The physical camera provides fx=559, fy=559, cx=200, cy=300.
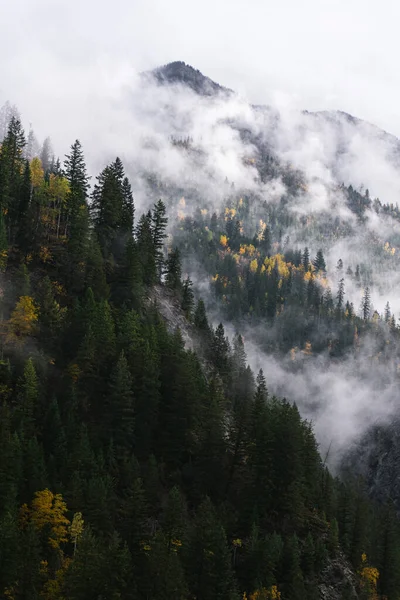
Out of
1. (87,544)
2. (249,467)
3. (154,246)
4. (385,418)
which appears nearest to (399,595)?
(249,467)

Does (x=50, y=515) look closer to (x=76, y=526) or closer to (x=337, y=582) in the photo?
(x=76, y=526)

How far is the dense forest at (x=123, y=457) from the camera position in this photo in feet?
156

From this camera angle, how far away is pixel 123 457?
61.9 meters

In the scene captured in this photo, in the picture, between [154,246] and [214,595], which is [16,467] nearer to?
[214,595]

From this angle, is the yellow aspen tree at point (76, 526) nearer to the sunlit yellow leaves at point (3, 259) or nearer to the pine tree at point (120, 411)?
the pine tree at point (120, 411)

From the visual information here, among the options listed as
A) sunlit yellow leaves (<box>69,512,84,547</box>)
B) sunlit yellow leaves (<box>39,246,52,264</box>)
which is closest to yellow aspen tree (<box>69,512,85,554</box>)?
sunlit yellow leaves (<box>69,512,84,547</box>)

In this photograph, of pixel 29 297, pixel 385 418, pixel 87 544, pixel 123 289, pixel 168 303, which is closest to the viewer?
pixel 87 544

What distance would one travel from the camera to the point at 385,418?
16912 cm

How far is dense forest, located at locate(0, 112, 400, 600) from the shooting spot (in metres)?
47.6

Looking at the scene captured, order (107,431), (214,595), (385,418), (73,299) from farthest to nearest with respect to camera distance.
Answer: (385,418)
(73,299)
(107,431)
(214,595)

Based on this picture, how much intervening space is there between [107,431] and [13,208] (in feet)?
137

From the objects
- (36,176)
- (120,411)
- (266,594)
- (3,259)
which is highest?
Result: (36,176)

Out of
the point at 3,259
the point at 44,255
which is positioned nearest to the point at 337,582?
the point at 3,259

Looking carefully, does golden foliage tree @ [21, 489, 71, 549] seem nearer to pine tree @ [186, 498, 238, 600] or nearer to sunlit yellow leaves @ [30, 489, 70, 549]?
sunlit yellow leaves @ [30, 489, 70, 549]
